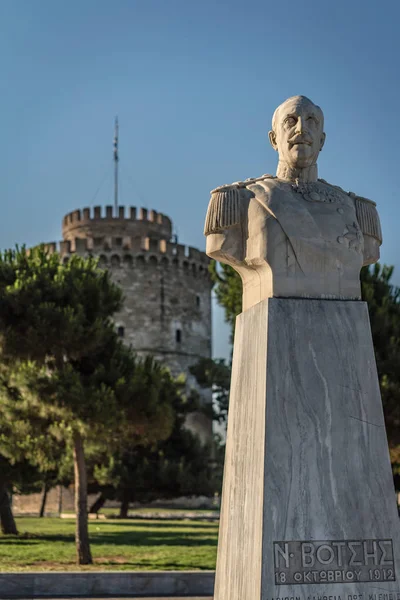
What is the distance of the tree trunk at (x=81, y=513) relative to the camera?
40.7ft

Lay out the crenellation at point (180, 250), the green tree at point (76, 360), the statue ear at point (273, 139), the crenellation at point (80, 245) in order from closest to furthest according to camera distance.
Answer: the statue ear at point (273, 139)
the green tree at point (76, 360)
the crenellation at point (80, 245)
the crenellation at point (180, 250)

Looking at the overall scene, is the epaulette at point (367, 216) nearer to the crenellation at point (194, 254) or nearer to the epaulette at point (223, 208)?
the epaulette at point (223, 208)

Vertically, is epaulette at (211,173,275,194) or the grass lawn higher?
epaulette at (211,173,275,194)

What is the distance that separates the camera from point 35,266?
1356 centimetres

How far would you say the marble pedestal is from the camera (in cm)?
380

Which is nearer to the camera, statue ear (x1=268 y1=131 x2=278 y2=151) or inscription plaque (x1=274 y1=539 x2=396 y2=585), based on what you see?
inscription plaque (x1=274 y1=539 x2=396 y2=585)

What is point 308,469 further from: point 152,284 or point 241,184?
point 152,284

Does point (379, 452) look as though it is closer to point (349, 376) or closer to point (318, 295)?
point (349, 376)

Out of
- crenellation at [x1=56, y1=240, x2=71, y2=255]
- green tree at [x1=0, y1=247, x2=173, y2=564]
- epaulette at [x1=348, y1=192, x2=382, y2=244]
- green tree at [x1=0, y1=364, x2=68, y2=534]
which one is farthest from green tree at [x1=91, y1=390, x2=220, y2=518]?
epaulette at [x1=348, y1=192, x2=382, y2=244]

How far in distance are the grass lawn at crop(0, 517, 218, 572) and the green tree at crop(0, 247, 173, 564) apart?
70cm

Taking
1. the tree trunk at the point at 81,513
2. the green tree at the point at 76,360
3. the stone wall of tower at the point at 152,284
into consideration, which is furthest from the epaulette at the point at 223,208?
the stone wall of tower at the point at 152,284

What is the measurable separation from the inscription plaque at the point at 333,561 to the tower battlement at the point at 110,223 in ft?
130

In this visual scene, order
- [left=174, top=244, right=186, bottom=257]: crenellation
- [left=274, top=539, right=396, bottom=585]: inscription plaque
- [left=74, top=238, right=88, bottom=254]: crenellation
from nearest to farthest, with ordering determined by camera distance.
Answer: [left=274, top=539, right=396, bottom=585]: inscription plaque
[left=74, top=238, right=88, bottom=254]: crenellation
[left=174, top=244, right=186, bottom=257]: crenellation

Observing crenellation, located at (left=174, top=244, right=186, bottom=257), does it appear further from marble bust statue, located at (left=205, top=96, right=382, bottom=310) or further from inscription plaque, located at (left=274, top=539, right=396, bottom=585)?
inscription plaque, located at (left=274, top=539, right=396, bottom=585)
